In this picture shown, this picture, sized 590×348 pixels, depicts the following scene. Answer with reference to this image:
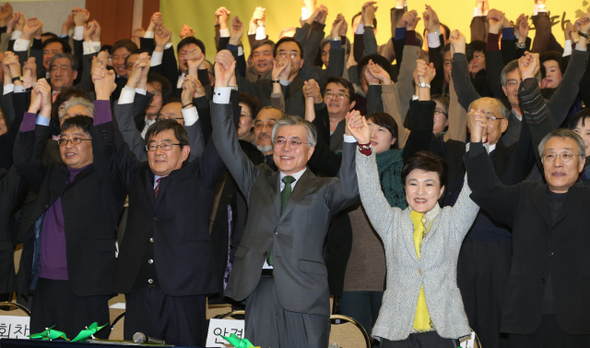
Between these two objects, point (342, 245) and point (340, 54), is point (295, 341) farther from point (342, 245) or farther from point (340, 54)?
point (340, 54)

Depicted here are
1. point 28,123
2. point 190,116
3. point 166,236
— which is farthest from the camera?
point 28,123

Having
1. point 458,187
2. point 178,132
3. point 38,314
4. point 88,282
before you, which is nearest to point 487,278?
point 458,187

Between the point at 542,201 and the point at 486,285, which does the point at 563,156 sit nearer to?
the point at 542,201

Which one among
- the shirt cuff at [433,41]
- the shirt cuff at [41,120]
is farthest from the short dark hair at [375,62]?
the shirt cuff at [41,120]

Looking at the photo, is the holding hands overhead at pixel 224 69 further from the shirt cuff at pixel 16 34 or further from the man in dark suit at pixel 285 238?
the shirt cuff at pixel 16 34

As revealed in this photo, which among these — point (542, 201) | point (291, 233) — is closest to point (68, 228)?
point (291, 233)

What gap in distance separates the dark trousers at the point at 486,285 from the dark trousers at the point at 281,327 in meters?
0.85

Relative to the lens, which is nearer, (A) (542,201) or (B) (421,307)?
(B) (421,307)

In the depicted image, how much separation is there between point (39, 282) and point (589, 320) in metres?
2.79

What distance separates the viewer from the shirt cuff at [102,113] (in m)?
3.65

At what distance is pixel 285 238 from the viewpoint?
3.23 m

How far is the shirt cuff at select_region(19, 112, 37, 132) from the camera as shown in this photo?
396 centimetres

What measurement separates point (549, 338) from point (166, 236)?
1.87m

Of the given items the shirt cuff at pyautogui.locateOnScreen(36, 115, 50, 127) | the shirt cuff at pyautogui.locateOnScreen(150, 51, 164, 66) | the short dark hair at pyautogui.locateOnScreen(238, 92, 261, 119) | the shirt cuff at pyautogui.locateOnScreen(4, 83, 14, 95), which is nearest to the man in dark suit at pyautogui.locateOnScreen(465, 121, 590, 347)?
the short dark hair at pyautogui.locateOnScreen(238, 92, 261, 119)
